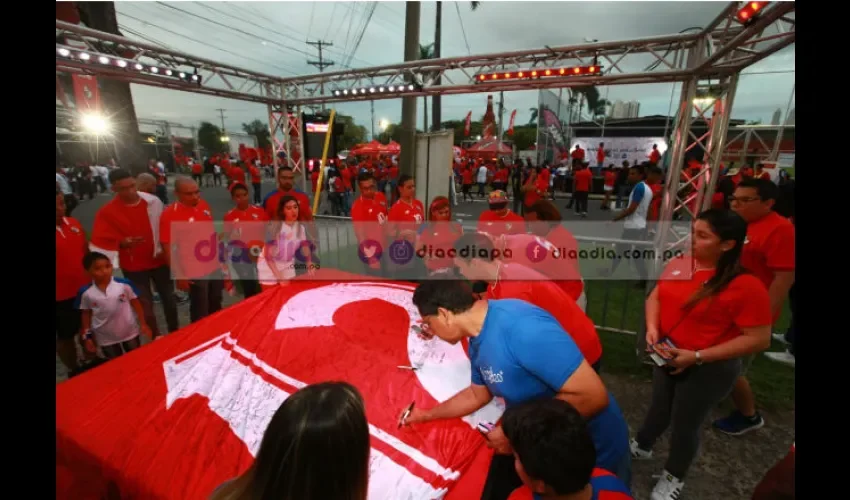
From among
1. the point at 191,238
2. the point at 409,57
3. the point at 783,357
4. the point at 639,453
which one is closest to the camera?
the point at 639,453

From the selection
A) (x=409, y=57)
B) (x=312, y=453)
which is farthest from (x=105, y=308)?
(x=409, y=57)

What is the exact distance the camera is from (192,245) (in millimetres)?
4027

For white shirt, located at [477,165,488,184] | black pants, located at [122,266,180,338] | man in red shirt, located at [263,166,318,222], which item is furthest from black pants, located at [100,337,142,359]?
white shirt, located at [477,165,488,184]

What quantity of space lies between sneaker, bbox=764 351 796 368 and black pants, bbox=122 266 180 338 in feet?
22.0

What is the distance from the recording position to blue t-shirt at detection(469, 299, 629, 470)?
1.33 meters

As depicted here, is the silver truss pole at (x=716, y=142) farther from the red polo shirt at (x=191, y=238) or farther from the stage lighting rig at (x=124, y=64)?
the stage lighting rig at (x=124, y=64)

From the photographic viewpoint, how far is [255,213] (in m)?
4.52

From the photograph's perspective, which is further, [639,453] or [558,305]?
[639,453]

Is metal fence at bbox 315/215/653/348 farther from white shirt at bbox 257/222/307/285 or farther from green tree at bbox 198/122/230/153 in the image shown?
green tree at bbox 198/122/230/153

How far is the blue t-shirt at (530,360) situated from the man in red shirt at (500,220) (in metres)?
2.70

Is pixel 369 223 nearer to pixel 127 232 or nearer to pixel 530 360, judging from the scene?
pixel 127 232

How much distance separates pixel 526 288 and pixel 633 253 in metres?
4.33

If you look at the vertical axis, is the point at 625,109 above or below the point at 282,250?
above
